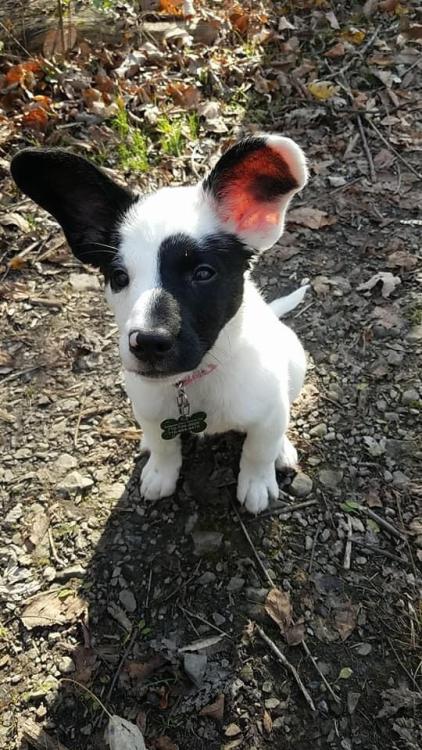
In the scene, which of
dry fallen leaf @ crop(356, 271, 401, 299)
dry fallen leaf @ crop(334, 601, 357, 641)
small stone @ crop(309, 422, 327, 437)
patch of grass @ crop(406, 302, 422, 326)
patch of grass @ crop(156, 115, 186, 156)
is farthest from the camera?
patch of grass @ crop(156, 115, 186, 156)

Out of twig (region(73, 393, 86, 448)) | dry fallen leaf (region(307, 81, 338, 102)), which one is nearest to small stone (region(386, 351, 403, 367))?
twig (region(73, 393, 86, 448))

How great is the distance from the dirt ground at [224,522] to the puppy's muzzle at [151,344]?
3.64 feet

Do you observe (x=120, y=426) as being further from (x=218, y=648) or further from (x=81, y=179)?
(x=81, y=179)

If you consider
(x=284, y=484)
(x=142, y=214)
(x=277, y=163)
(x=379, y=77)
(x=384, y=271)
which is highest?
(x=277, y=163)

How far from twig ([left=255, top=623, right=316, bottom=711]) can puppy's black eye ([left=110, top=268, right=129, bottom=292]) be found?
1.35 m

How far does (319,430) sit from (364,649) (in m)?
0.99

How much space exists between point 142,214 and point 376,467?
5.00ft

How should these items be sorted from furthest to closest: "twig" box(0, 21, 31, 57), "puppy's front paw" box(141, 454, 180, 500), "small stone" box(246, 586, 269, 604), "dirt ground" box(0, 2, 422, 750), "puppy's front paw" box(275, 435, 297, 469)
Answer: "twig" box(0, 21, 31, 57) < "puppy's front paw" box(275, 435, 297, 469) < "puppy's front paw" box(141, 454, 180, 500) < "small stone" box(246, 586, 269, 604) < "dirt ground" box(0, 2, 422, 750)

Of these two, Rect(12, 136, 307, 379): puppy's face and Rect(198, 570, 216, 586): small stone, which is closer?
Rect(12, 136, 307, 379): puppy's face

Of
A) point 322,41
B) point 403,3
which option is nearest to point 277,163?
point 322,41

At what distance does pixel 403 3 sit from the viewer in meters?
5.28

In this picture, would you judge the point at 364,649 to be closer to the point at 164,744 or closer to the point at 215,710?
the point at 215,710

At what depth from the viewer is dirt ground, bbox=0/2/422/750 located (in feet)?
7.20

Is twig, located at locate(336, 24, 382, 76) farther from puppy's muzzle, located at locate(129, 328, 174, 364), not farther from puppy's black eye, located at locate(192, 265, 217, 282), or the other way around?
puppy's muzzle, located at locate(129, 328, 174, 364)
